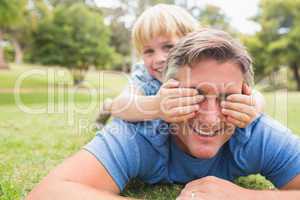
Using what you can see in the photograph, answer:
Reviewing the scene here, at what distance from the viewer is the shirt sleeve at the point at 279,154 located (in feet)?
6.99

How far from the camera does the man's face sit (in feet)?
6.54

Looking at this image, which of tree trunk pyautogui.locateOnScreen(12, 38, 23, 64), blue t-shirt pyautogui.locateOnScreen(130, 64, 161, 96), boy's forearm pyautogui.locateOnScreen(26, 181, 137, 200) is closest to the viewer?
boy's forearm pyautogui.locateOnScreen(26, 181, 137, 200)

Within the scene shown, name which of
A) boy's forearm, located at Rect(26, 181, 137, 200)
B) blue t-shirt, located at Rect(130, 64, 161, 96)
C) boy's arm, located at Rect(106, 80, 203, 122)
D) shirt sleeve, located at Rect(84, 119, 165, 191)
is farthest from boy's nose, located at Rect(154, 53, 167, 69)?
boy's forearm, located at Rect(26, 181, 137, 200)

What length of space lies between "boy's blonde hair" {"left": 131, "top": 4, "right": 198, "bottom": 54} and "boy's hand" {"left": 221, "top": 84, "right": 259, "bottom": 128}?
1.69 m

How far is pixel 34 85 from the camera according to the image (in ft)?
75.3

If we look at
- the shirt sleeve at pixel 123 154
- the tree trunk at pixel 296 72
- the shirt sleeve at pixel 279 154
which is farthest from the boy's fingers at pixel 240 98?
the tree trunk at pixel 296 72

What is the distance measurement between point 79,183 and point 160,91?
0.69m

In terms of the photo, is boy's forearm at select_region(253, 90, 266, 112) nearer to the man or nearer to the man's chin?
the man

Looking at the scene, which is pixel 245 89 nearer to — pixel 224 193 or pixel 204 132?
pixel 204 132

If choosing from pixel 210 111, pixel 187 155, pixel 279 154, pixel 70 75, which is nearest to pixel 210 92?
pixel 210 111

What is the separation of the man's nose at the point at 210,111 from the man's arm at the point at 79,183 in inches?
23.2

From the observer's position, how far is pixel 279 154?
2.17 metres

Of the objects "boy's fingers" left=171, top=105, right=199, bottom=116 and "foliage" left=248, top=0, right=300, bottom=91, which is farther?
"foliage" left=248, top=0, right=300, bottom=91

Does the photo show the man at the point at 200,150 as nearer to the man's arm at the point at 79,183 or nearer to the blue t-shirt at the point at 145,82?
the man's arm at the point at 79,183
